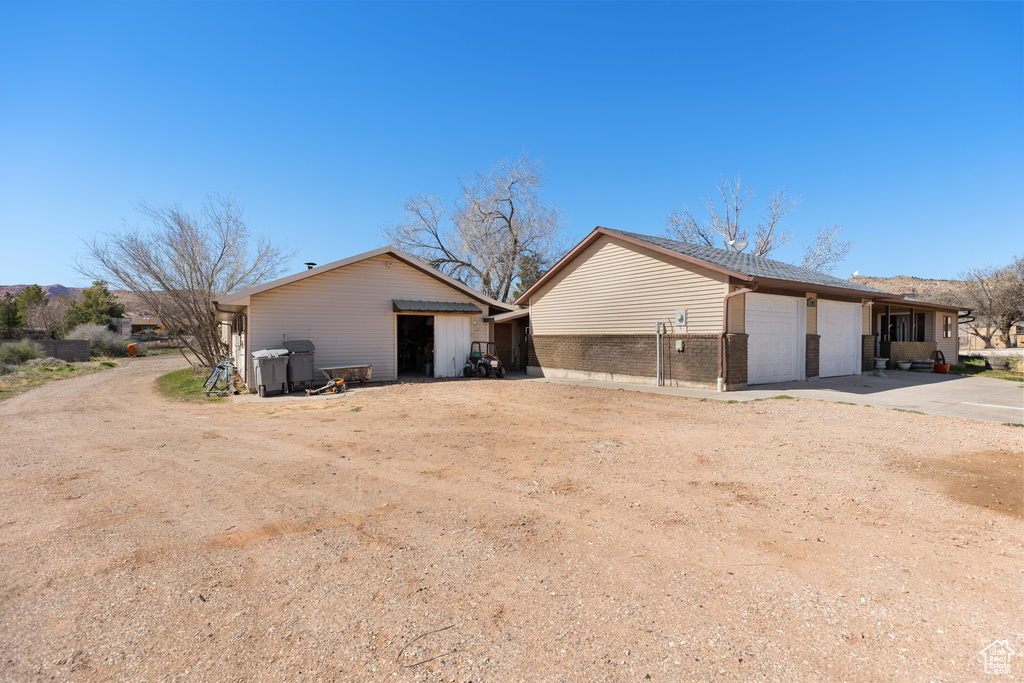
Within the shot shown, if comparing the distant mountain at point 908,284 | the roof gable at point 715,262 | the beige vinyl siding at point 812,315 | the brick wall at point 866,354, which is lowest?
the brick wall at point 866,354

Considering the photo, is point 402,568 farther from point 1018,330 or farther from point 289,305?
point 1018,330

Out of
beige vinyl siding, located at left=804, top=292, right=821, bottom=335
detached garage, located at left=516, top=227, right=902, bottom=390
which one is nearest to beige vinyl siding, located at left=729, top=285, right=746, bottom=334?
detached garage, located at left=516, top=227, right=902, bottom=390

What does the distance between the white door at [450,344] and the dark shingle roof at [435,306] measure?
42 cm

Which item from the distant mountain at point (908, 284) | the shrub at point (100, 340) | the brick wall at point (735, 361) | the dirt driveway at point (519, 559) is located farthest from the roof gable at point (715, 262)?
the distant mountain at point (908, 284)

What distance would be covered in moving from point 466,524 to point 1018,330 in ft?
166

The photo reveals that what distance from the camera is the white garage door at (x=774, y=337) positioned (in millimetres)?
12742

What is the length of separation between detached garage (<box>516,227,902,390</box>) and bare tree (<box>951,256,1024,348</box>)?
23786mm

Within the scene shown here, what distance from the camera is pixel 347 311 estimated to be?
15758mm

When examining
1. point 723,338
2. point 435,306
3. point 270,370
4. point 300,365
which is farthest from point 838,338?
point 270,370

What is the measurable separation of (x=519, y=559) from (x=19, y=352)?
33.5 metres

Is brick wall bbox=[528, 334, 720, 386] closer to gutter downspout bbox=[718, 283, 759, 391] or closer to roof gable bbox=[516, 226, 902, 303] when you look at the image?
gutter downspout bbox=[718, 283, 759, 391]

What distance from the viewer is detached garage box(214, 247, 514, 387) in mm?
14422

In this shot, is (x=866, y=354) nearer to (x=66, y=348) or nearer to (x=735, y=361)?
(x=735, y=361)

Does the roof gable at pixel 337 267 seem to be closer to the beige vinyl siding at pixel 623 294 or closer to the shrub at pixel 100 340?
the beige vinyl siding at pixel 623 294
